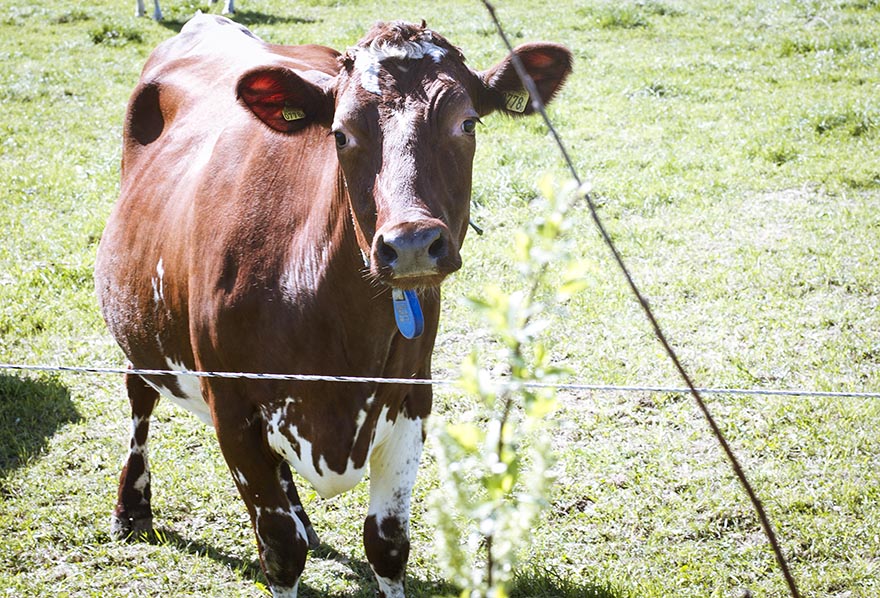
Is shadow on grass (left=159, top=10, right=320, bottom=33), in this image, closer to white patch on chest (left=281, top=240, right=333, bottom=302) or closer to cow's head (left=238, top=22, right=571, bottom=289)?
cow's head (left=238, top=22, right=571, bottom=289)

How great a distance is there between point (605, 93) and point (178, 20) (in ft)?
29.6

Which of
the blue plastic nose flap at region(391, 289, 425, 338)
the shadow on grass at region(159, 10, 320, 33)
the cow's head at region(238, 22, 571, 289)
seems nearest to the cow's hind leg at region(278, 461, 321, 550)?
the blue plastic nose flap at region(391, 289, 425, 338)

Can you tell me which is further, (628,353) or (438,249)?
(628,353)

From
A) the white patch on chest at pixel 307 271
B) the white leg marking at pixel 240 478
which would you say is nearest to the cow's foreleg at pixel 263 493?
the white leg marking at pixel 240 478

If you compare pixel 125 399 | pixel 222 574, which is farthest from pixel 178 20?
pixel 222 574

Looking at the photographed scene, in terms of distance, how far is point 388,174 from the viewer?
8.64 ft

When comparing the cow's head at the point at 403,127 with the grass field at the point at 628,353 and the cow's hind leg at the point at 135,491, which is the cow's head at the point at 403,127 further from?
the cow's hind leg at the point at 135,491

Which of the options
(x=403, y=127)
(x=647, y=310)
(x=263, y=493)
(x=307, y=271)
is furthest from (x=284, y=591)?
(x=647, y=310)

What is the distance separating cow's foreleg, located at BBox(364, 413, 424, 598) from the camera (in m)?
3.49

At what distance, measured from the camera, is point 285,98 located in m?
3.12

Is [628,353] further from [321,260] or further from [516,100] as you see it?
[321,260]

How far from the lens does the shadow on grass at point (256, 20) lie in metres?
15.8

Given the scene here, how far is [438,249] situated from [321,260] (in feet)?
2.39

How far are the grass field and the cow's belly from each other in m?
0.87
